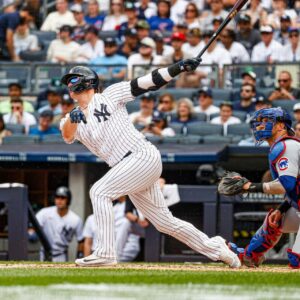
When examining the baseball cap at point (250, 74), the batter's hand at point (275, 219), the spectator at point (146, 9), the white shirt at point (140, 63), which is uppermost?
the spectator at point (146, 9)

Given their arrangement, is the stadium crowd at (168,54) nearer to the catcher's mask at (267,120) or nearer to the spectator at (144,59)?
the spectator at (144,59)

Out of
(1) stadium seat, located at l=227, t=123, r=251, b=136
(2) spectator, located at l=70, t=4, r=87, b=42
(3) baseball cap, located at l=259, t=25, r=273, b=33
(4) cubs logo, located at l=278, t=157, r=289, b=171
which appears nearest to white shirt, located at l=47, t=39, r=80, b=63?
(2) spectator, located at l=70, t=4, r=87, b=42

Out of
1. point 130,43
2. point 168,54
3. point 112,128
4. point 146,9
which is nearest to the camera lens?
point 112,128

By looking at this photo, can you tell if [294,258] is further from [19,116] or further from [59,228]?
[19,116]

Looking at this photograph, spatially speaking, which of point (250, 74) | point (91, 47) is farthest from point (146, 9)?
point (250, 74)

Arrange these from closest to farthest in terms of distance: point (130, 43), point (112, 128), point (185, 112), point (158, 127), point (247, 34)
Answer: point (112, 128)
point (158, 127)
point (185, 112)
point (247, 34)
point (130, 43)

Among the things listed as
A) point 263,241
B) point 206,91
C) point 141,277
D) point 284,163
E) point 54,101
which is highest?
point 206,91

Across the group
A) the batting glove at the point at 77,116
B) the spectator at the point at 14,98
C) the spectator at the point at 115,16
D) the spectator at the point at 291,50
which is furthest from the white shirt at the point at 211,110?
the batting glove at the point at 77,116
